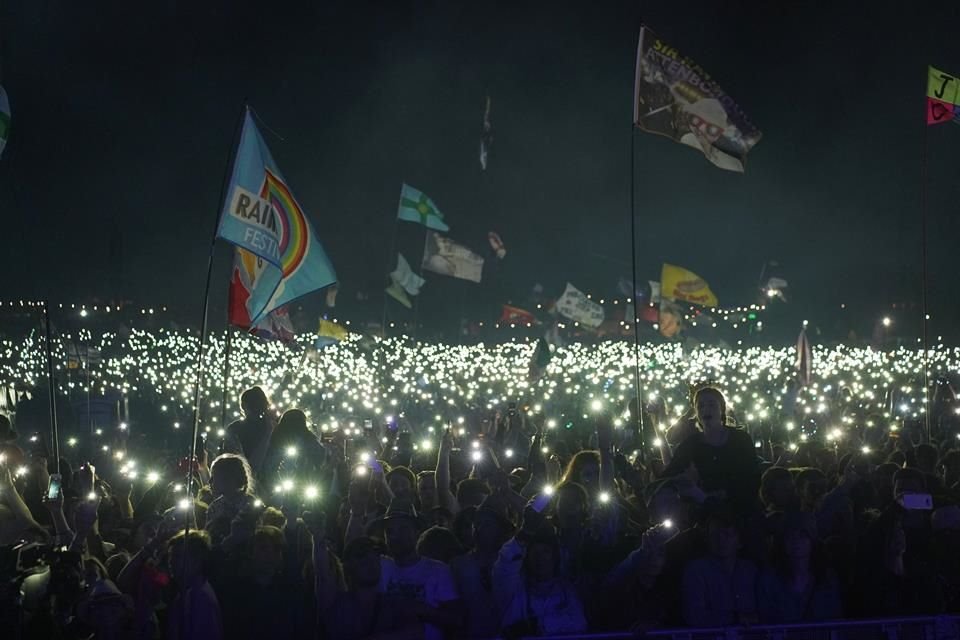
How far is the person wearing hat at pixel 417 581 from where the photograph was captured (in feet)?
18.4

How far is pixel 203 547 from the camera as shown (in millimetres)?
5664

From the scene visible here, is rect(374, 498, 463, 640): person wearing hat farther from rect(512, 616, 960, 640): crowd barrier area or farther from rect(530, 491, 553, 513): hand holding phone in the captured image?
rect(530, 491, 553, 513): hand holding phone

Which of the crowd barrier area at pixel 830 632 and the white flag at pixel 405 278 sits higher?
the white flag at pixel 405 278

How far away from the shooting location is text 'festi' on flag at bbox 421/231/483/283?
1033 inches

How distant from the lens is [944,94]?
1396 centimetres

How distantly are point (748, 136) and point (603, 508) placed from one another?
5795 mm

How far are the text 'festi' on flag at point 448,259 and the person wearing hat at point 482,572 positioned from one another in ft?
64.5

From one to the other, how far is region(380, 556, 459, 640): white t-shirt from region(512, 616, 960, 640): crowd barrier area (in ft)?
2.19

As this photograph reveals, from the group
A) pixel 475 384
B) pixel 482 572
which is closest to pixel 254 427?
pixel 482 572

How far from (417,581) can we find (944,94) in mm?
11628

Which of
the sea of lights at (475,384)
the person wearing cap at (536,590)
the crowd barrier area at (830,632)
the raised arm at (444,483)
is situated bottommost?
the crowd barrier area at (830,632)

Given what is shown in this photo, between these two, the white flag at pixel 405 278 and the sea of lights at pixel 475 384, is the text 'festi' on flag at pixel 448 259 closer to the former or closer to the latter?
the white flag at pixel 405 278

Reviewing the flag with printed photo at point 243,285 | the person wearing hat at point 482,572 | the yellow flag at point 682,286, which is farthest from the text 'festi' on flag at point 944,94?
the person wearing hat at point 482,572

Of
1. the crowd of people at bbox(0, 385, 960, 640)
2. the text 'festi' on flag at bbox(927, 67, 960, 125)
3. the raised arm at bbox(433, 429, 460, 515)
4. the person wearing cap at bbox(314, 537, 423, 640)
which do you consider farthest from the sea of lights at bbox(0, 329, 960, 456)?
the text 'festi' on flag at bbox(927, 67, 960, 125)
